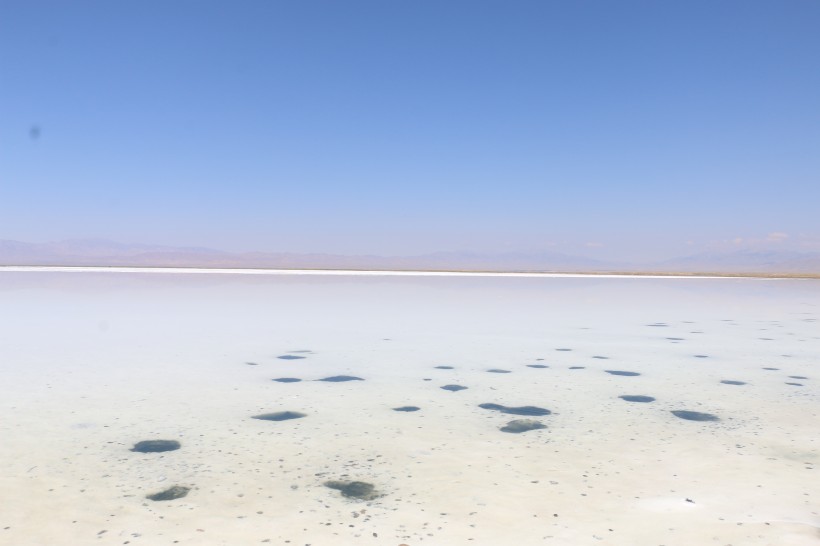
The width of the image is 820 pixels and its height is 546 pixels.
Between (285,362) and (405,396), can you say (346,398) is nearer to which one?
(405,396)

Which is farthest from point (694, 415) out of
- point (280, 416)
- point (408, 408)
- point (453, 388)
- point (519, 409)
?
point (280, 416)

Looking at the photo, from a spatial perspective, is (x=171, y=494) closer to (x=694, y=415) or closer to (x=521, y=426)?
(x=521, y=426)

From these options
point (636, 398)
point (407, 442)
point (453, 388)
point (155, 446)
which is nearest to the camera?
point (155, 446)

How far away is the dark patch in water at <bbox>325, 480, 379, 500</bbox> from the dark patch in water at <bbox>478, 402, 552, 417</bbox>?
1262 millimetres

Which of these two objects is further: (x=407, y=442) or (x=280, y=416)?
(x=280, y=416)

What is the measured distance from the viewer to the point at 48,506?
2080 millimetres

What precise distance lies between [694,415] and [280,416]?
7.15 ft

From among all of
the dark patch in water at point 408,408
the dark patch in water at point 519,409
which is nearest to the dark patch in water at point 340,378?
the dark patch in water at point 408,408

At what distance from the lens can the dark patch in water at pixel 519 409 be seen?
3330 mm

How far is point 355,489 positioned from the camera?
7.35ft

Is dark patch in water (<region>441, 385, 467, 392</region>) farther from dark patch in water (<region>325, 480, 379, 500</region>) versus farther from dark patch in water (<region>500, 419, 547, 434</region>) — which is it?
dark patch in water (<region>325, 480, 379, 500</region>)

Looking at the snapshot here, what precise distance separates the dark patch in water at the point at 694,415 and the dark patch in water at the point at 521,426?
0.80 m

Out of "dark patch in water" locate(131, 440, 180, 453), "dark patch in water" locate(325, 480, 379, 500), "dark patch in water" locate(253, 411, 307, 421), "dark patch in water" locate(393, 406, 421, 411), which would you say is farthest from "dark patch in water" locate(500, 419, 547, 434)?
"dark patch in water" locate(131, 440, 180, 453)

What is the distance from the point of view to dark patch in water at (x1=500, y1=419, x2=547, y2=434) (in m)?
3.00
